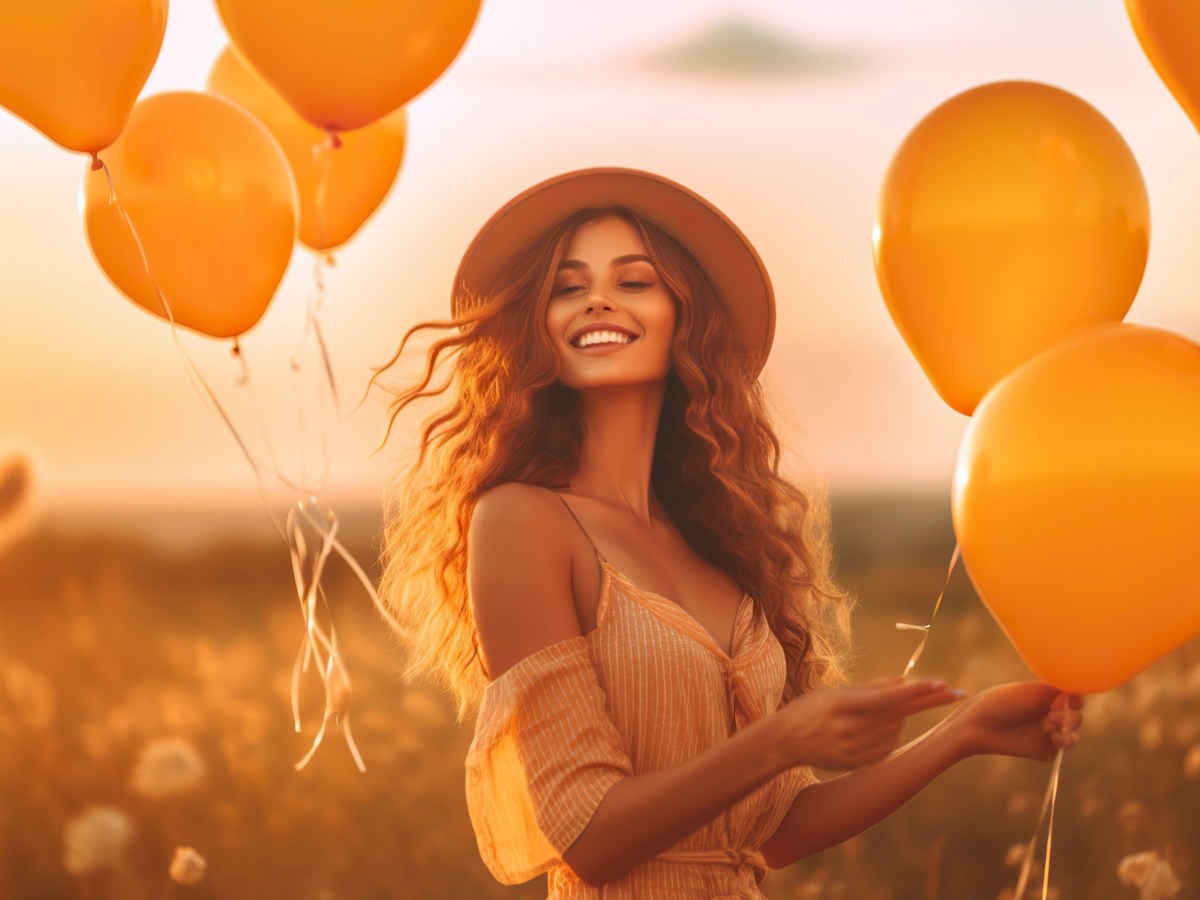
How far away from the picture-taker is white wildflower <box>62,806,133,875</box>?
3.09m

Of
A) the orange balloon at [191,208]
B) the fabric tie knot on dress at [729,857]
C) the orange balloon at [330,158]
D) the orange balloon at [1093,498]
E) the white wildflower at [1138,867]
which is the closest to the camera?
the orange balloon at [1093,498]

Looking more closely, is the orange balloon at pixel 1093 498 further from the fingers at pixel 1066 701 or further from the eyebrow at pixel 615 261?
the eyebrow at pixel 615 261

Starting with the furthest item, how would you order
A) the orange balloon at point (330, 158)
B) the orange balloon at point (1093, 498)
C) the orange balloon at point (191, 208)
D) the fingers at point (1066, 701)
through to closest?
the orange balloon at point (330, 158) → the orange balloon at point (191, 208) → the fingers at point (1066, 701) → the orange balloon at point (1093, 498)

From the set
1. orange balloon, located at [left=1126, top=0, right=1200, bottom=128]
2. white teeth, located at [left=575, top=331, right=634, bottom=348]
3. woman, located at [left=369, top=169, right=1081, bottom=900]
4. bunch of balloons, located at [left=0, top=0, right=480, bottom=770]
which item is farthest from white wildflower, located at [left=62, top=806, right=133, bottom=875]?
orange balloon, located at [left=1126, top=0, right=1200, bottom=128]

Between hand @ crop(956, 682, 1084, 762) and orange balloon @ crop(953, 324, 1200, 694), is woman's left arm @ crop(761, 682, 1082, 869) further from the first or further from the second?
orange balloon @ crop(953, 324, 1200, 694)

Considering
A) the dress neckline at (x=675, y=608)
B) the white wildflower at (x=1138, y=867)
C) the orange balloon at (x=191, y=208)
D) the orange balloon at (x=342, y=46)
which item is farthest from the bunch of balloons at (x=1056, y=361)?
the white wildflower at (x=1138, y=867)

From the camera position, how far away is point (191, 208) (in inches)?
64.4

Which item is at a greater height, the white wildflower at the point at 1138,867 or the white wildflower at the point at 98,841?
the white wildflower at the point at 1138,867

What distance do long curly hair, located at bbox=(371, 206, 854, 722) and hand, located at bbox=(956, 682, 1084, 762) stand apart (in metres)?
0.34

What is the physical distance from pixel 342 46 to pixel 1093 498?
831 mm

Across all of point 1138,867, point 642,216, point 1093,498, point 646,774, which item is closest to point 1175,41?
point 1093,498

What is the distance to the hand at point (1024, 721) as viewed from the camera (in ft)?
4.61

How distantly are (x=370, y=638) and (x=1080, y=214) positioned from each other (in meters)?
2.09

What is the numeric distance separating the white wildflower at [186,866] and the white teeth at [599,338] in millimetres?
1931
